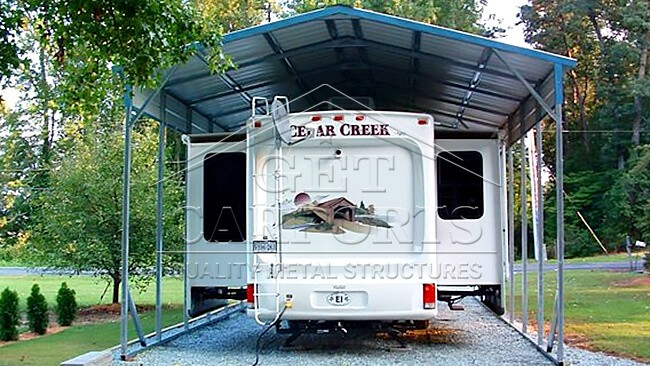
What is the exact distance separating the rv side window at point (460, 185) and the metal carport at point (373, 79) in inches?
Answer: 11.8

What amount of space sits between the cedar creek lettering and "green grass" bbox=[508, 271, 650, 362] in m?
3.93

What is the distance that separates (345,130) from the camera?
8602 mm

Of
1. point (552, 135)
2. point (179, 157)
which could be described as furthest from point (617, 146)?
point (179, 157)

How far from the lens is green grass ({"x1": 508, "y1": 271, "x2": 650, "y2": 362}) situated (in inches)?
401

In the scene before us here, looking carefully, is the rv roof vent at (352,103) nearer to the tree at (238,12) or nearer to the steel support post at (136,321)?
the steel support post at (136,321)

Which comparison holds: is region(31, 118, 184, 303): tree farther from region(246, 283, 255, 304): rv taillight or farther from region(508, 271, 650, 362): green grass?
region(246, 283, 255, 304): rv taillight

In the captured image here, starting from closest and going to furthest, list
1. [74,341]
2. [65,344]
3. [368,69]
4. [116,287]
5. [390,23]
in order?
[390,23] → [65,344] → [74,341] → [368,69] → [116,287]

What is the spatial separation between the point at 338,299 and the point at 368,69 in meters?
4.62

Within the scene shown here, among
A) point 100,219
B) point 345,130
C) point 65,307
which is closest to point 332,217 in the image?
point 345,130

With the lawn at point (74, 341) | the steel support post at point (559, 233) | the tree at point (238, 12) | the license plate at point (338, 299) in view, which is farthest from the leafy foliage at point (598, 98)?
the license plate at point (338, 299)

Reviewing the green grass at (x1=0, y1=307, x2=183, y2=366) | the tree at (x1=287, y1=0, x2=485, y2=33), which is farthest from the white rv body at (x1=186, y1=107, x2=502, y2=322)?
the tree at (x1=287, y1=0, x2=485, y2=33)

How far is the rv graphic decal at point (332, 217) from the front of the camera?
8.61 m

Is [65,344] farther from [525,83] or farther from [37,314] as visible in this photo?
[525,83]

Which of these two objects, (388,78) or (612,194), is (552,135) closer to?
(612,194)
